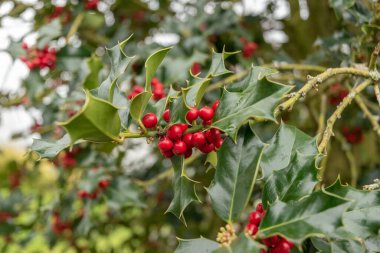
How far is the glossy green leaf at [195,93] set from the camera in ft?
2.94

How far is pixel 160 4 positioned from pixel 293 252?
176 centimetres

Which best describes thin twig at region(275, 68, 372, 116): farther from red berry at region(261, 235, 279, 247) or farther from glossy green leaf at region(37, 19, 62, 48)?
glossy green leaf at region(37, 19, 62, 48)

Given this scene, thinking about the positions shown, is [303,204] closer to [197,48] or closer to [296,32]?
[197,48]

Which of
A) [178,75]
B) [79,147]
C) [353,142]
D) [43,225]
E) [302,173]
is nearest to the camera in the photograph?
[302,173]

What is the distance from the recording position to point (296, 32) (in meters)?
2.49

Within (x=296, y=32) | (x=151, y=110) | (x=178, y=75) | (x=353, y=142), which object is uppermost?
(x=151, y=110)

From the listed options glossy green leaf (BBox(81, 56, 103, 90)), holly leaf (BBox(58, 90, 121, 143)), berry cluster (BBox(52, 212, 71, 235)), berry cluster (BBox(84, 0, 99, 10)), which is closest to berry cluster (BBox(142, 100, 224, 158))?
holly leaf (BBox(58, 90, 121, 143))

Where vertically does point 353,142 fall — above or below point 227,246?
below

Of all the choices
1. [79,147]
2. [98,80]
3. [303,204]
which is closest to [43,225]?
[79,147]

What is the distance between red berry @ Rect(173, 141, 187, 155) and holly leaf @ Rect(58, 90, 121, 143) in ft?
0.38

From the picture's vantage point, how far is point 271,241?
31.5 inches

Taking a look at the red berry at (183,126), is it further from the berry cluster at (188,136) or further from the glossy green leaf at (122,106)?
the glossy green leaf at (122,106)

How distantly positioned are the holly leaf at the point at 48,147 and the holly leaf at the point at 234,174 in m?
0.29

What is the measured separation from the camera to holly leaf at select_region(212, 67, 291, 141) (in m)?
0.82
